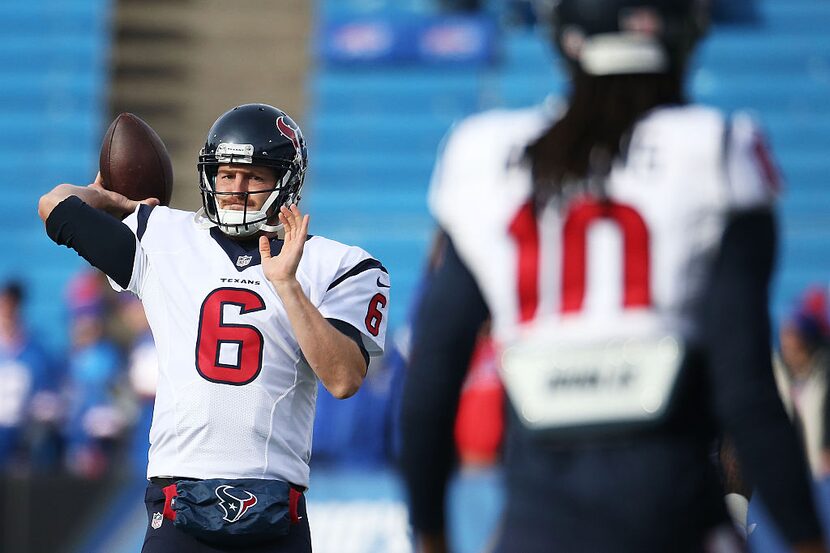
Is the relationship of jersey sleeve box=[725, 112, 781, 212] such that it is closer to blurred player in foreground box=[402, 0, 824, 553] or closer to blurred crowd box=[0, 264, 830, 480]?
blurred player in foreground box=[402, 0, 824, 553]

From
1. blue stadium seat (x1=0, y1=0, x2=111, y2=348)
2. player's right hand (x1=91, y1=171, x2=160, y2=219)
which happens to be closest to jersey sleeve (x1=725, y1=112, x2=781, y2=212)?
player's right hand (x1=91, y1=171, x2=160, y2=219)

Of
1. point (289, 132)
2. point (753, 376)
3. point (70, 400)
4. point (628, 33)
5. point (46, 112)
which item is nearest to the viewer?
point (753, 376)

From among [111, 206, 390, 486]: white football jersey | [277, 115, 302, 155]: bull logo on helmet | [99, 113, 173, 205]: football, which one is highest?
[277, 115, 302, 155]: bull logo on helmet

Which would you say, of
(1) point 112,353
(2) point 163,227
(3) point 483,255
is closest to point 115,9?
(1) point 112,353

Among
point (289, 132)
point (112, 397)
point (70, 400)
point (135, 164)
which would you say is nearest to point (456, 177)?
point (289, 132)

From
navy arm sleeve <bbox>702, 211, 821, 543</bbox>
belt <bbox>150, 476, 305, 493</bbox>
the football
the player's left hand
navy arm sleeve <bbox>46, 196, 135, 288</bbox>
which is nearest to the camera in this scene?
navy arm sleeve <bbox>702, 211, 821, 543</bbox>

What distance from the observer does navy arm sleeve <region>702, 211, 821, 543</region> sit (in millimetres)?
1858

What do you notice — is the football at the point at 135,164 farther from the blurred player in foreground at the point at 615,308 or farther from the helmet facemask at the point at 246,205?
Result: the blurred player in foreground at the point at 615,308

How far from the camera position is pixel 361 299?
3400 mm

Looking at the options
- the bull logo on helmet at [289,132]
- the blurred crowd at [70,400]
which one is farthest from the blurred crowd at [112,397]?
the bull logo on helmet at [289,132]

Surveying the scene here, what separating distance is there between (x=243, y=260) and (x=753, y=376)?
1.77m

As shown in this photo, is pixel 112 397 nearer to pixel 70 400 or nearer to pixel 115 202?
pixel 70 400

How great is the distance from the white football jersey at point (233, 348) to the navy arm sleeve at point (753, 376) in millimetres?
1546

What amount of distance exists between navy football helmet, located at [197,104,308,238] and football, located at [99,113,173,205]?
0.33 metres
